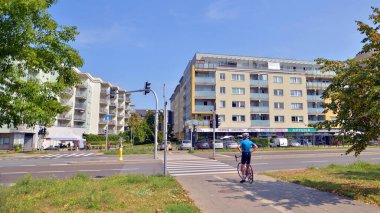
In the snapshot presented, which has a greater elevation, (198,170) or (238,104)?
(238,104)

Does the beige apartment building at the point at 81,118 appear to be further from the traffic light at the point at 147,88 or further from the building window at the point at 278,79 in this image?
the traffic light at the point at 147,88

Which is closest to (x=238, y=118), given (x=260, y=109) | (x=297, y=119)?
(x=260, y=109)

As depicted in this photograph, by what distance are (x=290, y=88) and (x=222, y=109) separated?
14.8m

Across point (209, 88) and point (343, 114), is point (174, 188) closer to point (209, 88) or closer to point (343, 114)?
point (343, 114)

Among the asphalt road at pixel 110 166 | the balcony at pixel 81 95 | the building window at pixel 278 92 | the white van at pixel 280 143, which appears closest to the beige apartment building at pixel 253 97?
the building window at pixel 278 92

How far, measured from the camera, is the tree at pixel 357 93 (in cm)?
736

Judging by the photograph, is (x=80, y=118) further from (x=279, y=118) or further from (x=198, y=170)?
(x=198, y=170)

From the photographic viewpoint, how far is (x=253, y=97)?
5766 cm

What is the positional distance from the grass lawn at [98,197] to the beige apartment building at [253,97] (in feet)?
146

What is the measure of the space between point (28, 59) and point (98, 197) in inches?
140

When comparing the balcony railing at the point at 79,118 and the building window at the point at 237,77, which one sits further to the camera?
the balcony railing at the point at 79,118

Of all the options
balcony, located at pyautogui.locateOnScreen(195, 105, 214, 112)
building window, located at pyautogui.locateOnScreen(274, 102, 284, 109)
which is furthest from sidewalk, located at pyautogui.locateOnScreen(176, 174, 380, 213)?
building window, located at pyautogui.locateOnScreen(274, 102, 284, 109)

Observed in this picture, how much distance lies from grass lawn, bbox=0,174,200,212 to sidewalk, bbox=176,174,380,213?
565mm

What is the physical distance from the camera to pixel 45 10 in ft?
22.5
